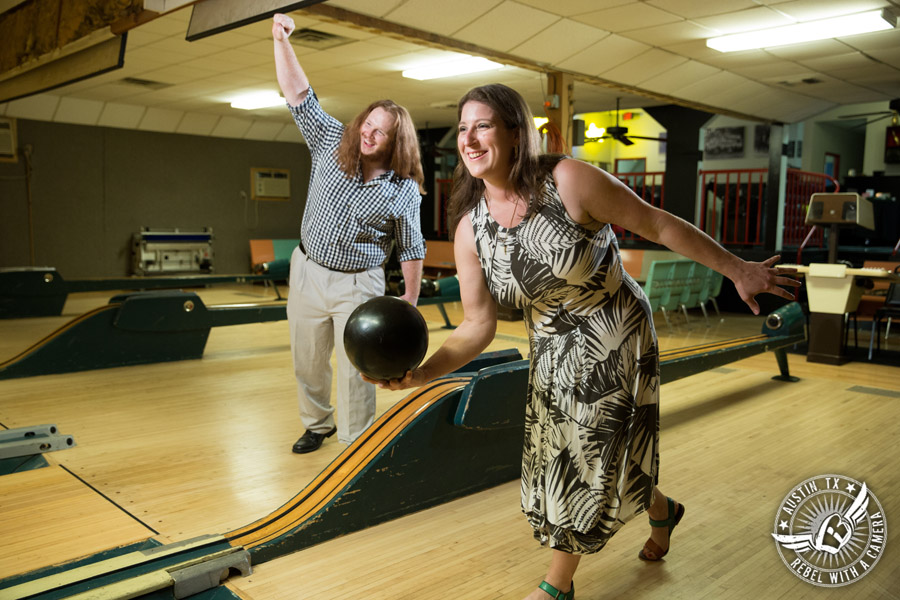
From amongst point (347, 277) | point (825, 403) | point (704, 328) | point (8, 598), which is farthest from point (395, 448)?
point (704, 328)

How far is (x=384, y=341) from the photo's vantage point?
5.34 ft

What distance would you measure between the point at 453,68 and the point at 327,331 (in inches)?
214

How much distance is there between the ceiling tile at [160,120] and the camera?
1127 centimetres

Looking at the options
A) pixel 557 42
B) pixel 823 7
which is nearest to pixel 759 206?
pixel 823 7

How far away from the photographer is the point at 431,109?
11.1 m

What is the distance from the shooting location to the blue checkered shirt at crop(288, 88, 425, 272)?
310 cm

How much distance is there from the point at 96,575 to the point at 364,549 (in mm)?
786

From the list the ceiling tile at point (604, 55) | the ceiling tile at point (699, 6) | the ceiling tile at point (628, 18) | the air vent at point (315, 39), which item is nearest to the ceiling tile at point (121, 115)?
the air vent at point (315, 39)

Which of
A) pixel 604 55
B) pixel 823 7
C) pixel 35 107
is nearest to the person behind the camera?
pixel 823 7

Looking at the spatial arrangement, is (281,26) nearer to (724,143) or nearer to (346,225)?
(346,225)

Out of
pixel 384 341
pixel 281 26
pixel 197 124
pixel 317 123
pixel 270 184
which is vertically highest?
pixel 197 124

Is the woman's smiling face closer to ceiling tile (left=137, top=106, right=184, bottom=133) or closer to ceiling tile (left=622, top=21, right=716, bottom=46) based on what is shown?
Answer: ceiling tile (left=622, top=21, right=716, bottom=46)

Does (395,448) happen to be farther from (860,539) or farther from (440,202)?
(440,202)

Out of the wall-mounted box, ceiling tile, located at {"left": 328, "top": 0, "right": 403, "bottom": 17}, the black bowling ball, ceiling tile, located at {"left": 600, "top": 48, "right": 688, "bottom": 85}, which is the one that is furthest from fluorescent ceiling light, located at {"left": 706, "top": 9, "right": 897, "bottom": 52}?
the wall-mounted box
